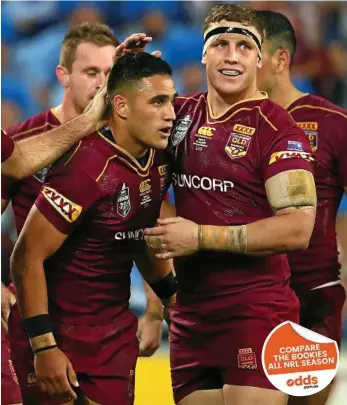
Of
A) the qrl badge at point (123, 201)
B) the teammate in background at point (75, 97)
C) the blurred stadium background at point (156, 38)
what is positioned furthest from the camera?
the blurred stadium background at point (156, 38)

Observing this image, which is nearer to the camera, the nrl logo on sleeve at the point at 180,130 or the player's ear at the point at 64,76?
the nrl logo on sleeve at the point at 180,130

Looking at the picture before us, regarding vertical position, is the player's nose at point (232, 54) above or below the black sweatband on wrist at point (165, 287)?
above

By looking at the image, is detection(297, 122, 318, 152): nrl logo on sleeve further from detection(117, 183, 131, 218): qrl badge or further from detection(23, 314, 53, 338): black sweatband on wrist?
detection(23, 314, 53, 338): black sweatband on wrist

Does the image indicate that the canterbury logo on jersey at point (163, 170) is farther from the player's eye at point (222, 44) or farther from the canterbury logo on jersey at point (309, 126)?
the canterbury logo on jersey at point (309, 126)

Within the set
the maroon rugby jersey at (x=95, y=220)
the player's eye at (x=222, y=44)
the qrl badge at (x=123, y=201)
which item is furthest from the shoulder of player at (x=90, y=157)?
the player's eye at (x=222, y=44)

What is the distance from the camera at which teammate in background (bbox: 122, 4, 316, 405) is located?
3.42 meters

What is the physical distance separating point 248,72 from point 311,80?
13.9 feet

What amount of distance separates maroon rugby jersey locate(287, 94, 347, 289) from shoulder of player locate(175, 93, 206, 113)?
77cm

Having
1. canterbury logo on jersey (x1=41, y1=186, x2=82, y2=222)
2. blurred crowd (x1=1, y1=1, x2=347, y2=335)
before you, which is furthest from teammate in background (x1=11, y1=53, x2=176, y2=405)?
blurred crowd (x1=1, y1=1, x2=347, y2=335)

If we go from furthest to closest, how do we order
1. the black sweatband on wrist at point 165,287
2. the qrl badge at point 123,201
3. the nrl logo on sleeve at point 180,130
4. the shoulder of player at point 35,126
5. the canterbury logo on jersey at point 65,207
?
1. the shoulder of player at point 35,126
2. the black sweatband on wrist at point 165,287
3. the nrl logo on sleeve at point 180,130
4. the qrl badge at point 123,201
5. the canterbury logo on jersey at point 65,207

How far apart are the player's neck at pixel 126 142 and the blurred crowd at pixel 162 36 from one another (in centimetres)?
411

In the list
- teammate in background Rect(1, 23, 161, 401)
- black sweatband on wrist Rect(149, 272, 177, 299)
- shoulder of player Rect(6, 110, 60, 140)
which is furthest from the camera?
shoulder of player Rect(6, 110, 60, 140)

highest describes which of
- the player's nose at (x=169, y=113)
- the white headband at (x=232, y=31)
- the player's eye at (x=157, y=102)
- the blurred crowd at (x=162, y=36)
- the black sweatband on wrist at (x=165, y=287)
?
the blurred crowd at (x=162, y=36)

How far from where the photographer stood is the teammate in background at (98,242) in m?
3.38
